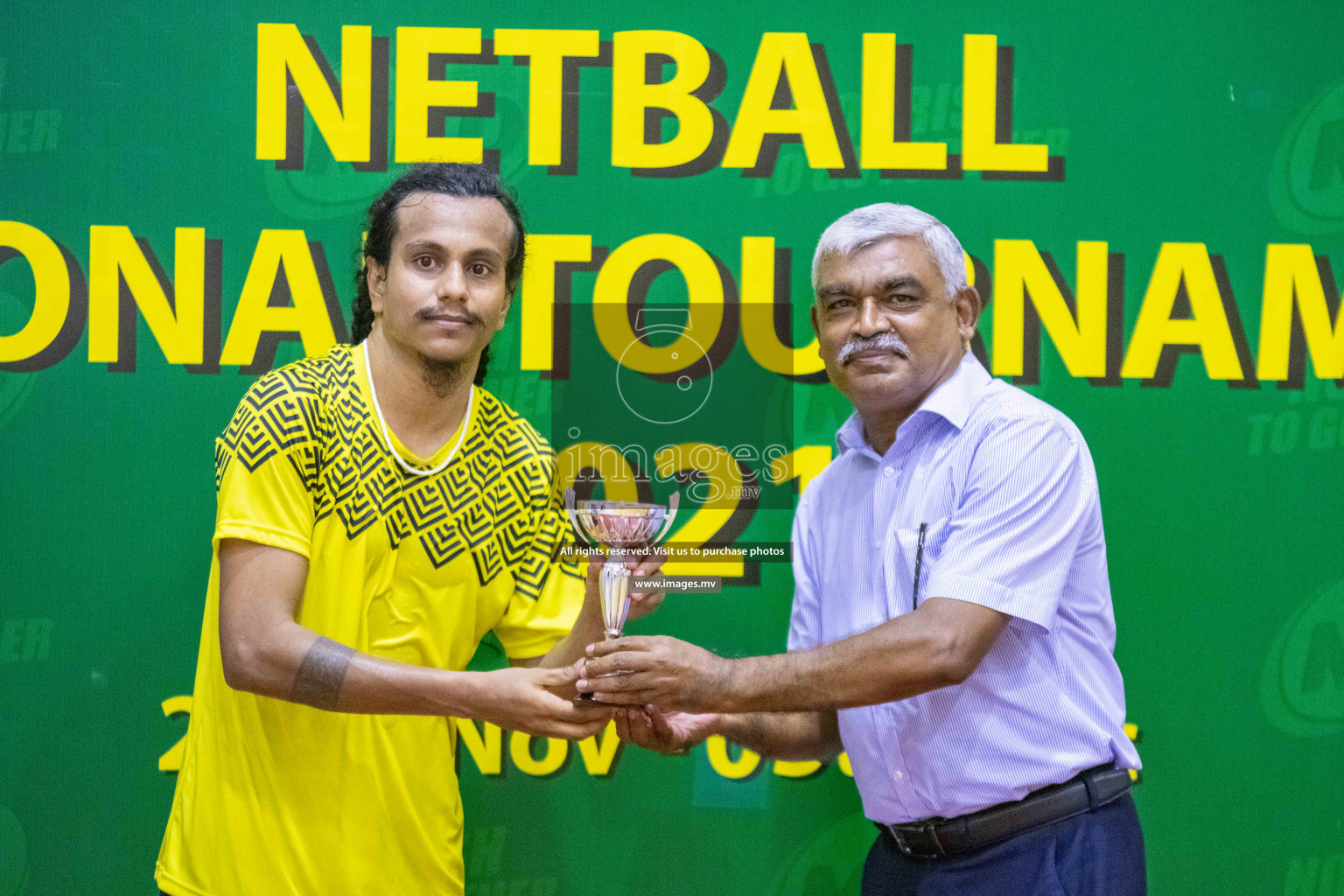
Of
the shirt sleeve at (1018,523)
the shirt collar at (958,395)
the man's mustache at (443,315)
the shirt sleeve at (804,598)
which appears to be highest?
the man's mustache at (443,315)

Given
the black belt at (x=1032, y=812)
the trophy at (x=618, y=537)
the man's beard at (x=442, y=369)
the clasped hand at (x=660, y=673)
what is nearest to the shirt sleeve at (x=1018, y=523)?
the black belt at (x=1032, y=812)

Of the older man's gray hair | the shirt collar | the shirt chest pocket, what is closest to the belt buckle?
the shirt chest pocket

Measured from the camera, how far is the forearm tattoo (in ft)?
6.97

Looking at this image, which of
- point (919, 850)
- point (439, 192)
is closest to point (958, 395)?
point (919, 850)

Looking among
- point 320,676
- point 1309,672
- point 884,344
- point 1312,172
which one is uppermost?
point 1312,172

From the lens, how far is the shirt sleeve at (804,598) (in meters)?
2.53

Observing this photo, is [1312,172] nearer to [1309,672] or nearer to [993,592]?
[1309,672]

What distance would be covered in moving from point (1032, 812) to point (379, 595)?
147 centimetres

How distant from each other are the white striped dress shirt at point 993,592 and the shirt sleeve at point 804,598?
6.1 inches

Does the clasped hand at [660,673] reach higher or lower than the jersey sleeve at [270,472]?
lower

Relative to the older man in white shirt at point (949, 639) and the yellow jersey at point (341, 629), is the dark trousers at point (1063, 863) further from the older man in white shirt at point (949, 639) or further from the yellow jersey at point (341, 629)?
the yellow jersey at point (341, 629)

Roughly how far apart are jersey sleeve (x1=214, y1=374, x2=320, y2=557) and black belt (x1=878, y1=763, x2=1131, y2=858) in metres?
1.48

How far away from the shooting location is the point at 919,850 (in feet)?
7.43

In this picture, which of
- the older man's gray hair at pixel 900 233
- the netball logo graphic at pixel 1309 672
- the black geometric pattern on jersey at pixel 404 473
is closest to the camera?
the black geometric pattern on jersey at pixel 404 473
